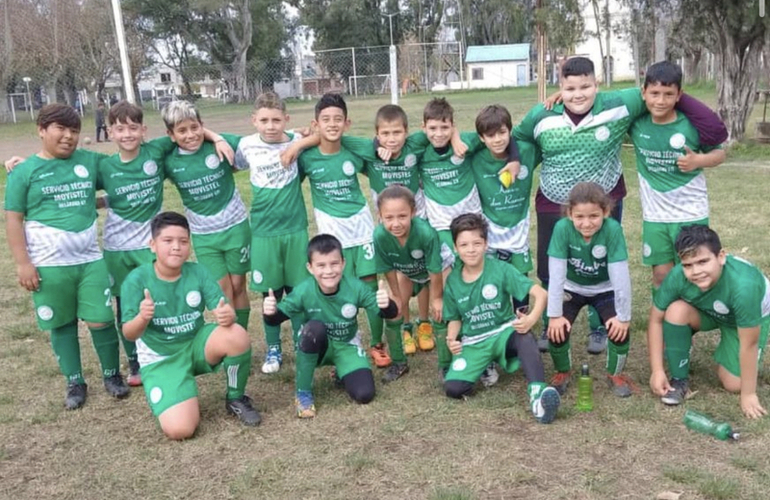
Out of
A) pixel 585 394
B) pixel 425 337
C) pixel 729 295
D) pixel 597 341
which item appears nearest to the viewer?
pixel 729 295

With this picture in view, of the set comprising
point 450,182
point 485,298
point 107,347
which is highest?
point 450,182

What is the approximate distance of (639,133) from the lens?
439 cm

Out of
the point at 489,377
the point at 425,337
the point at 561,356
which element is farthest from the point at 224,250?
the point at 561,356

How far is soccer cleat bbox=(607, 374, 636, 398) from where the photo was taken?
400 cm

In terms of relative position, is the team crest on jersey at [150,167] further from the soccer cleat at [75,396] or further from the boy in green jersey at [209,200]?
the soccer cleat at [75,396]

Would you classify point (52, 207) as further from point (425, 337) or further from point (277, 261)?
point (425, 337)

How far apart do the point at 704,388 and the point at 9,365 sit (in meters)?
4.43

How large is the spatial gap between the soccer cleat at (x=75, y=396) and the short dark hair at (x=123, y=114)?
159 cm

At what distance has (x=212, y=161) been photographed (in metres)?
4.66

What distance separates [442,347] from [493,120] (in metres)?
1.40

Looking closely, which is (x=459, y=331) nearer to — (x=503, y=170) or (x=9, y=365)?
(x=503, y=170)

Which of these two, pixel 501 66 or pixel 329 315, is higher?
pixel 501 66

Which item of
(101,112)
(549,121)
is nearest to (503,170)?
(549,121)

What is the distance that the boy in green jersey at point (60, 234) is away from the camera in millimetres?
4086
